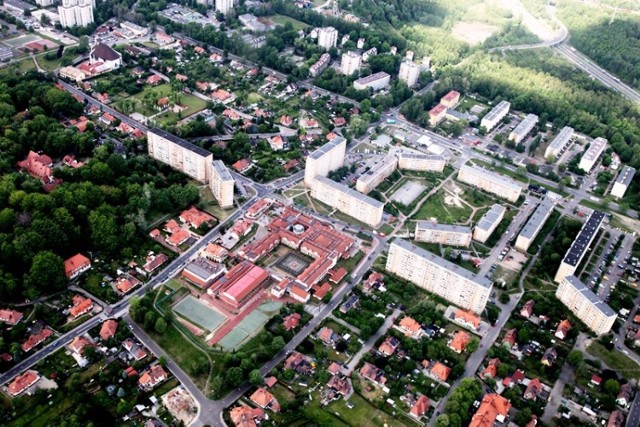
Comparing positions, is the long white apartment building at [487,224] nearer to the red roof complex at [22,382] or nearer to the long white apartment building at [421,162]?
the long white apartment building at [421,162]

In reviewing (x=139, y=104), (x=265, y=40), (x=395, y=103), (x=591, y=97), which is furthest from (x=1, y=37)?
(x=591, y=97)

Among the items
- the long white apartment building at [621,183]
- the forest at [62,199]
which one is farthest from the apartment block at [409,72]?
the forest at [62,199]

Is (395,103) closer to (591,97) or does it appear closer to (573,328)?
(591,97)

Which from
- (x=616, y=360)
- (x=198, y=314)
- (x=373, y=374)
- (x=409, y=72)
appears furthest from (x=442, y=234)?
(x=409, y=72)

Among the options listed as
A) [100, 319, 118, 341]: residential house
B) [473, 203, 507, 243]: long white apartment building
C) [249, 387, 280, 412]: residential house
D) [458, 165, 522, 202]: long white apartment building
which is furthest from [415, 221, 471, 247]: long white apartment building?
[100, 319, 118, 341]: residential house

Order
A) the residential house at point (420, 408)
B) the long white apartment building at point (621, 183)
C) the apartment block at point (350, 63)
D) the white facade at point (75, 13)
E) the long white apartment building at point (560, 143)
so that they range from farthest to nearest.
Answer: the white facade at point (75, 13)
the apartment block at point (350, 63)
the long white apartment building at point (560, 143)
the long white apartment building at point (621, 183)
the residential house at point (420, 408)

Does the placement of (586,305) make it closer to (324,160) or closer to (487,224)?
(487,224)

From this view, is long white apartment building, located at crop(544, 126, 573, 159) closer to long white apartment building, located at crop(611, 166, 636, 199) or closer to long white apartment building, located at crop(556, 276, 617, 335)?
long white apartment building, located at crop(611, 166, 636, 199)
